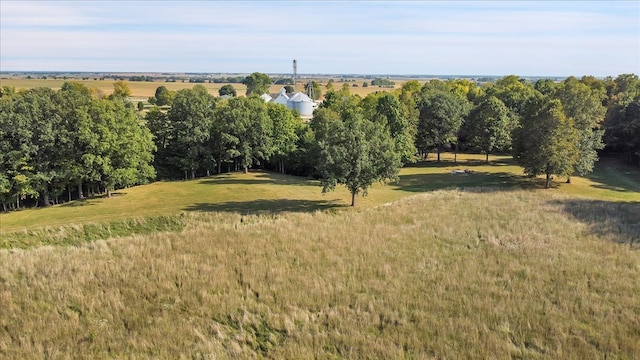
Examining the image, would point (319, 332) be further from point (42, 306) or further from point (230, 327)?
point (42, 306)

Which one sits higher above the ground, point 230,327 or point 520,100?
point 520,100

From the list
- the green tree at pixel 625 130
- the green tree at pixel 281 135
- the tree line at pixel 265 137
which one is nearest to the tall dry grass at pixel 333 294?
the tree line at pixel 265 137

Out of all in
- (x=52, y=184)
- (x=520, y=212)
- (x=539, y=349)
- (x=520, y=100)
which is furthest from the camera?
(x=520, y=100)

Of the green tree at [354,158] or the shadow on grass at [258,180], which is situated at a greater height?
the green tree at [354,158]

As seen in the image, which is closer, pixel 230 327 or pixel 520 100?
pixel 230 327

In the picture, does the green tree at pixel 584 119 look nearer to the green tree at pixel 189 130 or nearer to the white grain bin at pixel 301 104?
the green tree at pixel 189 130

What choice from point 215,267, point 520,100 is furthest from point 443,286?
point 520,100

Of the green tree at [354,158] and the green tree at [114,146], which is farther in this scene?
the green tree at [114,146]
